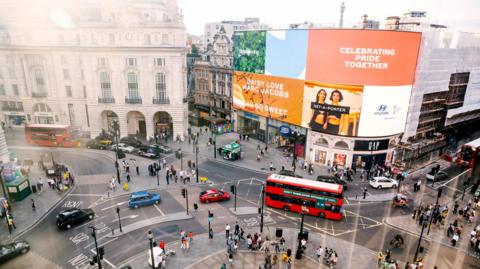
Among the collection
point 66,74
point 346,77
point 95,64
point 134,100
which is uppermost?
point 95,64

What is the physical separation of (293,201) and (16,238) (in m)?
26.8

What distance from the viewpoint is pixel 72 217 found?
30.0 m

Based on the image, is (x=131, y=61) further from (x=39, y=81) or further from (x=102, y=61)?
(x=39, y=81)

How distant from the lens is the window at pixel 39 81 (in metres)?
56.8

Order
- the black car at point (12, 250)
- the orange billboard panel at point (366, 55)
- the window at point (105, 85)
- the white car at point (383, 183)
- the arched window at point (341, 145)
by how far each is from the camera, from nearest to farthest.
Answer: the black car at point (12, 250)
the white car at point (383, 183)
the orange billboard panel at point (366, 55)
the arched window at point (341, 145)
the window at point (105, 85)

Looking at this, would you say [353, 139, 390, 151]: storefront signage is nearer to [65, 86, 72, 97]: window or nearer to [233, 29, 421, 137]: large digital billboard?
[233, 29, 421, 137]: large digital billboard

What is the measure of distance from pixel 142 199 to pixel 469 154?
156 ft

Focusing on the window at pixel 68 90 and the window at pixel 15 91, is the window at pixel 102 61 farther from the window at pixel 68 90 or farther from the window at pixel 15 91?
the window at pixel 15 91

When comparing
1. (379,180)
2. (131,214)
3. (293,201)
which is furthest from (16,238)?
(379,180)

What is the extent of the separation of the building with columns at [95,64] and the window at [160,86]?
173 mm

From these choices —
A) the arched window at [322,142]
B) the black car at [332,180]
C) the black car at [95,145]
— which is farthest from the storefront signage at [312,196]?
the black car at [95,145]

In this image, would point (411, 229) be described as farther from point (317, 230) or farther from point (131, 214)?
point (131, 214)

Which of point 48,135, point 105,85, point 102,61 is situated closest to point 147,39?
point 102,61

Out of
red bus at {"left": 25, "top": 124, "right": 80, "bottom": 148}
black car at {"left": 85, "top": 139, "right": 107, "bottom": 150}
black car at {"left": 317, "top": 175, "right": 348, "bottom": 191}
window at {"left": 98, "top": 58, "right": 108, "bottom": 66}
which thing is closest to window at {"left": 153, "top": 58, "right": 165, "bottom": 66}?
window at {"left": 98, "top": 58, "right": 108, "bottom": 66}
